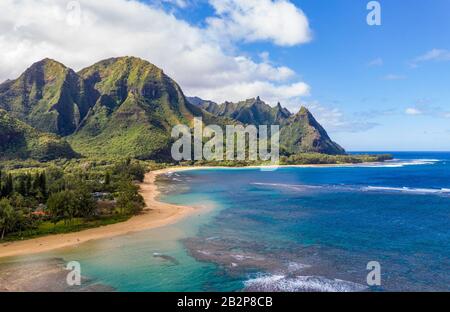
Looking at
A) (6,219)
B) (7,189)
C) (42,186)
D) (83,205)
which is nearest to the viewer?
(6,219)

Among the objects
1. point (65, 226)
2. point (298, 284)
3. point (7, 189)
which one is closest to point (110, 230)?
point (65, 226)

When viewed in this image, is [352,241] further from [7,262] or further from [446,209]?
[7,262]

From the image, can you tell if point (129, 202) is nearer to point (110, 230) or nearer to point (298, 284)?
point (110, 230)

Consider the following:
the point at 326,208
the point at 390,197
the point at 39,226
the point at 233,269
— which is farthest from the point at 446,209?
the point at 39,226

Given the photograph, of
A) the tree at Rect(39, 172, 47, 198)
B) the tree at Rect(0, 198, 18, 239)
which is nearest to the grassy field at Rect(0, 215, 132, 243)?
the tree at Rect(0, 198, 18, 239)

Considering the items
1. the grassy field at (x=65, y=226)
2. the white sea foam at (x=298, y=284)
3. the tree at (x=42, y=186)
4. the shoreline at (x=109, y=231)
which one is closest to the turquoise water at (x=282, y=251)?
the white sea foam at (x=298, y=284)

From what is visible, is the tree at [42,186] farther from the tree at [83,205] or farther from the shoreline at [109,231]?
the shoreline at [109,231]

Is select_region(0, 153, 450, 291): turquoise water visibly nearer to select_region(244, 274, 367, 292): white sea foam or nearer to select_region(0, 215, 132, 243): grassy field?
select_region(244, 274, 367, 292): white sea foam
